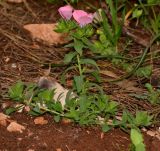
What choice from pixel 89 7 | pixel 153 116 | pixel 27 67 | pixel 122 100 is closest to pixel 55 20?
pixel 89 7

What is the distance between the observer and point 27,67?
205 centimetres

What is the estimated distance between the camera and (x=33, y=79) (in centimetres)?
196

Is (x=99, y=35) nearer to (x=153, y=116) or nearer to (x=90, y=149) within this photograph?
(x=153, y=116)

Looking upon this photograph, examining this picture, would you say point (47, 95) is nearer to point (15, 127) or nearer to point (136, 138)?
point (15, 127)

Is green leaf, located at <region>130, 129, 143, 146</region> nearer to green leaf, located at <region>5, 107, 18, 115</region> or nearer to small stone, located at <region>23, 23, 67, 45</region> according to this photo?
green leaf, located at <region>5, 107, 18, 115</region>

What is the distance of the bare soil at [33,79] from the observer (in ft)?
5.38

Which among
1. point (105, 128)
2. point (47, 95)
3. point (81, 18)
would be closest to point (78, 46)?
point (81, 18)

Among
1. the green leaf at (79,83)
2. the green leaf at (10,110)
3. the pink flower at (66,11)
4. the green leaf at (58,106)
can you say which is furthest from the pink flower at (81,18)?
the green leaf at (10,110)

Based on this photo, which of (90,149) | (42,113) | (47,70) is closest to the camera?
(90,149)

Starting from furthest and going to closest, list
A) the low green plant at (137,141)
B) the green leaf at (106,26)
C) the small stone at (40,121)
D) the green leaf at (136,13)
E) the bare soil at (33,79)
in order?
1. the green leaf at (136,13)
2. the green leaf at (106,26)
3. the small stone at (40,121)
4. the bare soil at (33,79)
5. the low green plant at (137,141)

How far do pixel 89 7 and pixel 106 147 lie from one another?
1.08m

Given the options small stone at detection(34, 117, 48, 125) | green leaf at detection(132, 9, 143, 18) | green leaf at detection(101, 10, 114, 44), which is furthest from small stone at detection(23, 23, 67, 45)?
small stone at detection(34, 117, 48, 125)

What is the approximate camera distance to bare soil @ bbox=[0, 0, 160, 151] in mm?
1641

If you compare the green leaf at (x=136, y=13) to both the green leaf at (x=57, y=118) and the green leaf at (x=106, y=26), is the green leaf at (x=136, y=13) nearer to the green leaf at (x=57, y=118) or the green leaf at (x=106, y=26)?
the green leaf at (x=106, y=26)
